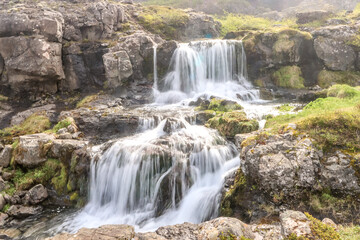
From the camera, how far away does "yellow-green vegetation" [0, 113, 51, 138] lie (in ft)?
44.1

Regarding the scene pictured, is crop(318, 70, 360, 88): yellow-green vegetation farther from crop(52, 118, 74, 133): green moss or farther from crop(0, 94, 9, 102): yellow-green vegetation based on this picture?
crop(0, 94, 9, 102): yellow-green vegetation

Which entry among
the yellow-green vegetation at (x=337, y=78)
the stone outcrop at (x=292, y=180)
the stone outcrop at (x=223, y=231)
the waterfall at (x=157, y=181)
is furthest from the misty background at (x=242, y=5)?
the stone outcrop at (x=223, y=231)

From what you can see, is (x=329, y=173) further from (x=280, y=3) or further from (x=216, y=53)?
(x=280, y=3)

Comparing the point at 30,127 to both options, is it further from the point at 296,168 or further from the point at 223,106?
the point at 296,168

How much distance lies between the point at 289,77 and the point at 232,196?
16108 mm

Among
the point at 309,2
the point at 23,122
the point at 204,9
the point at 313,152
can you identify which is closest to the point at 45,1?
the point at 23,122

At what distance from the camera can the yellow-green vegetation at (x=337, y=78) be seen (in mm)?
17484

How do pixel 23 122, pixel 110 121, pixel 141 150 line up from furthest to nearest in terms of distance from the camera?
1. pixel 23 122
2. pixel 110 121
3. pixel 141 150

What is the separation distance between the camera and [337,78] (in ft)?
58.6

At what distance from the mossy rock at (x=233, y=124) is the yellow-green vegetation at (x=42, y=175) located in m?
7.40

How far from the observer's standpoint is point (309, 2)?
4872 centimetres

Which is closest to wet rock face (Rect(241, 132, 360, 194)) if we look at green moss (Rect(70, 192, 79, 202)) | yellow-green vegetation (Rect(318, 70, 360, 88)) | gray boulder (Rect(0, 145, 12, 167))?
green moss (Rect(70, 192, 79, 202))

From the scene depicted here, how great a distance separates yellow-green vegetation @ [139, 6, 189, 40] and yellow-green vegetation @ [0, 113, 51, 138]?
55.9ft

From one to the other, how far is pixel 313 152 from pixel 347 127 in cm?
131
